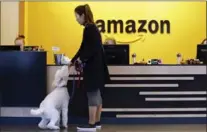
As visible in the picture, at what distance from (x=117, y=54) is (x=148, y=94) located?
706 mm

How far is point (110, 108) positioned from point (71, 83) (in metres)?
0.62

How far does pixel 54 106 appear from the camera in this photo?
588 cm

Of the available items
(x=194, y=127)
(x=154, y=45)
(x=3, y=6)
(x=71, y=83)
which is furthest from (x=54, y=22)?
(x=194, y=127)

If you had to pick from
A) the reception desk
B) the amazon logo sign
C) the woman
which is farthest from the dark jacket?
the amazon logo sign

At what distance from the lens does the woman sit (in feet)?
18.0

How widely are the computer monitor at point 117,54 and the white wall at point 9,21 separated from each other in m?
3.30

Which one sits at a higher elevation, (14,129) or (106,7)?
(106,7)

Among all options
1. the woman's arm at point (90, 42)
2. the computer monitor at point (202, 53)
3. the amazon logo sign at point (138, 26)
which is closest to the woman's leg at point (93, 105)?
the woman's arm at point (90, 42)

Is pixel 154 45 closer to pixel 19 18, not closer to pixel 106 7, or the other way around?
pixel 106 7

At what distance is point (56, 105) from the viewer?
5910 millimetres

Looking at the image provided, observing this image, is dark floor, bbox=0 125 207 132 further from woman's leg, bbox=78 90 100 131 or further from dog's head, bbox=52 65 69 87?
dog's head, bbox=52 65 69 87

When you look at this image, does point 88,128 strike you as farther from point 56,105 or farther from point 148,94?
point 148,94

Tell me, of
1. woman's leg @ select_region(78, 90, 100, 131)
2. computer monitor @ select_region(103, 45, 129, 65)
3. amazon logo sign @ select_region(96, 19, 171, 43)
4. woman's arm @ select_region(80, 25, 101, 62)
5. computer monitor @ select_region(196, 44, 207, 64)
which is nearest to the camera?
woman's arm @ select_region(80, 25, 101, 62)

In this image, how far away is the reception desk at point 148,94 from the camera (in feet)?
20.8
